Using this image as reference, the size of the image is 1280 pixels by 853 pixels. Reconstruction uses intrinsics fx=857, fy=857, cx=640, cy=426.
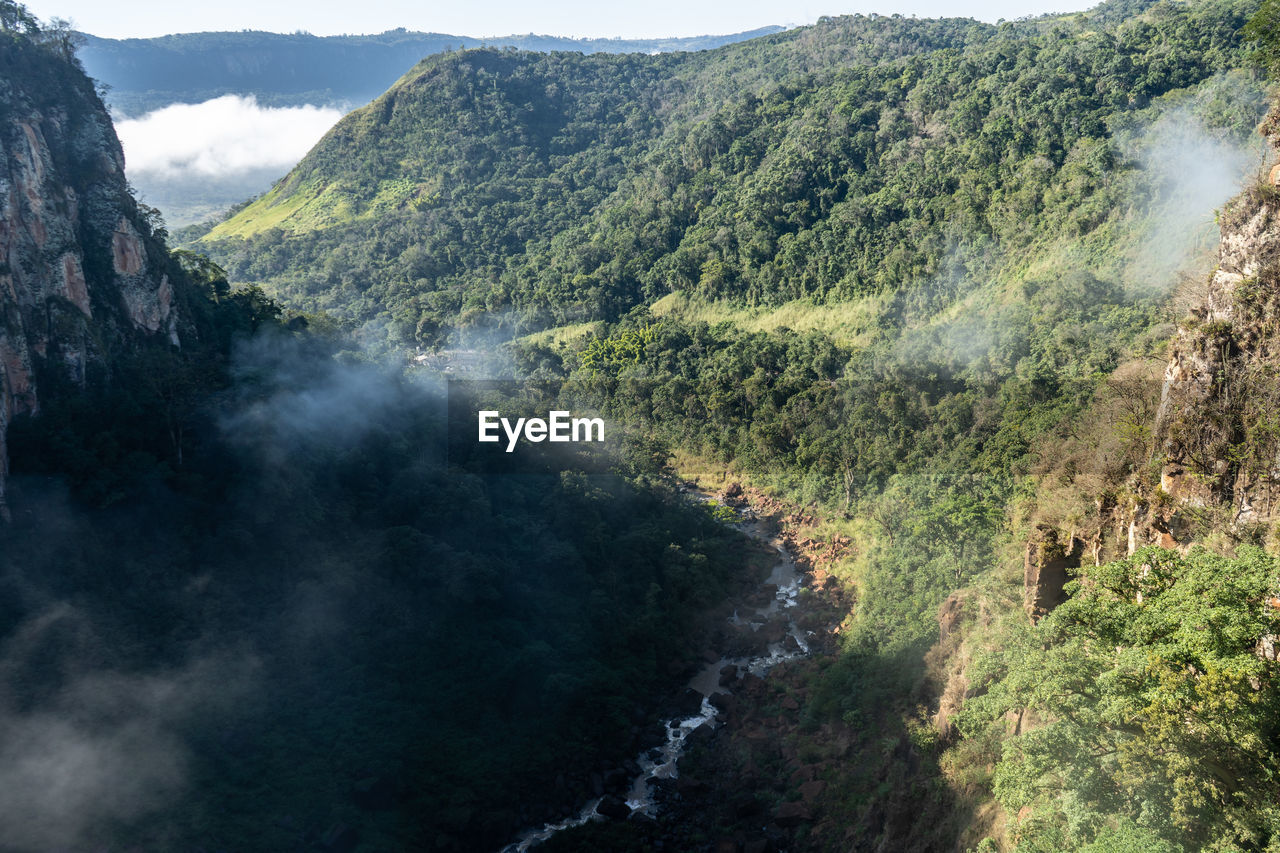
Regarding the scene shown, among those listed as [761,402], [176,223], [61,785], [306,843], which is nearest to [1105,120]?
[761,402]

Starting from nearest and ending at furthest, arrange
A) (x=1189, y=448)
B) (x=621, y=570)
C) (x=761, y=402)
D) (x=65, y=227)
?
(x=1189, y=448) → (x=65, y=227) → (x=621, y=570) → (x=761, y=402)

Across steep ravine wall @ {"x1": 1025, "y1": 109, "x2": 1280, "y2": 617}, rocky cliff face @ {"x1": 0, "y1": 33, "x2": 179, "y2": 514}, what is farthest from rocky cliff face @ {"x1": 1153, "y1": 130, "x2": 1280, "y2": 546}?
rocky cliff face @ {"x1": 0, "y1": 33, "x2": 179, "y2": 514}

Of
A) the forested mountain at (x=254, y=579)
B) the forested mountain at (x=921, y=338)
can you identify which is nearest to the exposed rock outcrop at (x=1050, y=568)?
the forested mountain at (x=921, y=338)

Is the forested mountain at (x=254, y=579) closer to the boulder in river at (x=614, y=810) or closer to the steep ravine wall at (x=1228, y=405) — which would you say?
the boulder in river at (x=614, y=810)

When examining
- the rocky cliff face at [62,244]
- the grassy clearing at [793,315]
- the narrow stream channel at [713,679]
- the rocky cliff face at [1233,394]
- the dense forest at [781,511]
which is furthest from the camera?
the grassy clearing at [793,315]

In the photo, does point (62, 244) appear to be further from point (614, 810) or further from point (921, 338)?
point (921, 338)

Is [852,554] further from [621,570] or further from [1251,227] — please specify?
[1251,227]

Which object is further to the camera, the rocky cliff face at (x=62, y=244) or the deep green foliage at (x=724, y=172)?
the deep green foliage at (x=724, y=172)
